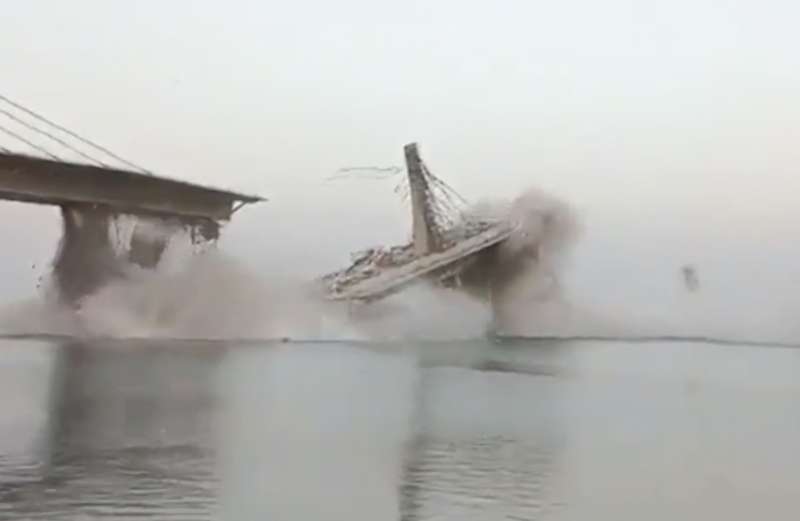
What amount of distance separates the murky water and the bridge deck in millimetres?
3446

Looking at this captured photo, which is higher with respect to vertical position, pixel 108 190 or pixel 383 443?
pixel 108 190

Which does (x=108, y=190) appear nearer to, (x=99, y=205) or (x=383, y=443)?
(x=99, y=205)

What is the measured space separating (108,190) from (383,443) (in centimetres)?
1117

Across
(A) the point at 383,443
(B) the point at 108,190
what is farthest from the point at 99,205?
(A) the point at 383,443

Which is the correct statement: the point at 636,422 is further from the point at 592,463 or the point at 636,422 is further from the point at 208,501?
the point at 208,501

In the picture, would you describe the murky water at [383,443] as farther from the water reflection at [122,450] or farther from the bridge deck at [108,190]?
the bridge deck at [108,190]

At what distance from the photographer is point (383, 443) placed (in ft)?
22.5

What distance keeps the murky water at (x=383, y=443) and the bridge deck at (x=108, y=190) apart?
11.3 feet

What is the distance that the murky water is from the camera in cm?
497

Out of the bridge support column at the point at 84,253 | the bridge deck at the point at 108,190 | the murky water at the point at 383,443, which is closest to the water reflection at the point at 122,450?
the murky water at the point at 383,443

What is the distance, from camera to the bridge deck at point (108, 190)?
15961 mm

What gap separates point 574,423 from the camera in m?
8.17

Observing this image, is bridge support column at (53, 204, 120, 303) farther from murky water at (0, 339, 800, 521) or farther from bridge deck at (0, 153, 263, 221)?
murky water at (0, 339, 800, 521)

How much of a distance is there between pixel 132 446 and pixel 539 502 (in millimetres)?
2388
